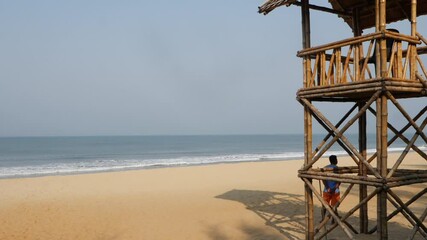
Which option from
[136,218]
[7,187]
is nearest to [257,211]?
[136,218]

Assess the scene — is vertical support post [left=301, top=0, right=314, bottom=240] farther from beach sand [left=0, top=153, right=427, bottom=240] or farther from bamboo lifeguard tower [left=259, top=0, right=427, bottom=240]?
beach sand [left=0, top=153, right=427, bottom=240]

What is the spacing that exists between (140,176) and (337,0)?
19942 millimetres

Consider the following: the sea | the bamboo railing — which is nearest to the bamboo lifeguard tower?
the bamboo railing

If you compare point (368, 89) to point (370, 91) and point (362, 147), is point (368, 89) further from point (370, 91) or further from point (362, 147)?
point (362, 147)

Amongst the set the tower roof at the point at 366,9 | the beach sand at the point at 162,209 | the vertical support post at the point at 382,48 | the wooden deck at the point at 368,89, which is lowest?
the beach sand at the point at 162,209

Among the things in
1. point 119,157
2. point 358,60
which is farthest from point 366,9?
point 119,157

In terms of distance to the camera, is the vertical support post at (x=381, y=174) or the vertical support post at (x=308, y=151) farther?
the vertical support post at (x=308, y=151)

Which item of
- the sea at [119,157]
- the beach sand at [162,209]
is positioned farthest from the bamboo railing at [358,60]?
the sea at [119,157]

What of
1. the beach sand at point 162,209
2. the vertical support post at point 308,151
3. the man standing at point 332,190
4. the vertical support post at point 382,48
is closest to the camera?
the vertical support post at point 382,48

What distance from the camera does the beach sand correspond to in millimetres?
11742

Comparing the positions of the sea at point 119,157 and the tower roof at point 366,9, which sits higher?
the tower roof at point 366,9

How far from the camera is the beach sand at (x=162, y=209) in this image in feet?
38.5

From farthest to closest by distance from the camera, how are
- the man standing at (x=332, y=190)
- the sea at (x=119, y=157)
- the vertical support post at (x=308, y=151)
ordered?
the sea at (x=119, y=157), the man standing at (x=332, y=190), the vertical support post at (x=308, y=151)

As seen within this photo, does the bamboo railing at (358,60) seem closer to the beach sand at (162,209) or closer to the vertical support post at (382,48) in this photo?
the vertical support post at (382,48)
